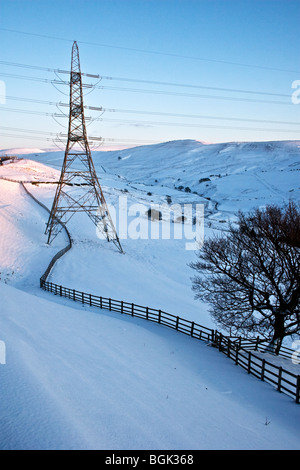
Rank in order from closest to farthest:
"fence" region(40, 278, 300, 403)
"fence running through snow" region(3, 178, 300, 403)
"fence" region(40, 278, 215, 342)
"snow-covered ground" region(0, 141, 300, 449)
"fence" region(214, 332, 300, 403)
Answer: "snow-covered ground" region(0, 141, 300, 449), "fence" region(214, 332, 300, 403), "fence running through snow" region(3, 178, 300, 403), "fence" region(40, 278, 300, 403), "fence" region(40, 278, 215, 342)

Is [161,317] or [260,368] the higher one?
[260,368]

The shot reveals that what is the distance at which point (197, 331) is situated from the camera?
20266 mm

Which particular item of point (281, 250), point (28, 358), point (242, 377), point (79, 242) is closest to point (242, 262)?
point (281, 250)

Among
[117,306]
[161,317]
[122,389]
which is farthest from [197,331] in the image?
[122,389]

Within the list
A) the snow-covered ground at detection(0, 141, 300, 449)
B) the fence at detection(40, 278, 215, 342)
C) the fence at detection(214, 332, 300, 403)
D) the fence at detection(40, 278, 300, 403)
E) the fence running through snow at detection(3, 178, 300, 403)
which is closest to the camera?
the snow-covered ground at detection(0, 141, 300, 449)

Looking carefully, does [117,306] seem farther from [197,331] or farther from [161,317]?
[197,331]

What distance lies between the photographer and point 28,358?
26.2ft

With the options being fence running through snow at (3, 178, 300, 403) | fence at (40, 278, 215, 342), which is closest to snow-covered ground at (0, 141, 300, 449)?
fence running through snow at (3, 178, 300, 403)

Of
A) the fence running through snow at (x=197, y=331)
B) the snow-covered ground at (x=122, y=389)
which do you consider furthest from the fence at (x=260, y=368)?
the snow-covered ground at (x=122, y=389)

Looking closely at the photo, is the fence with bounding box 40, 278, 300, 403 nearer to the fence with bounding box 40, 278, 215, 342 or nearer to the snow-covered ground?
the fence with bounding box 40, 278, 215, 342

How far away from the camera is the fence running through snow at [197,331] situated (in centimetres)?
1211

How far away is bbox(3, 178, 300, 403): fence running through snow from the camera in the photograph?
12.1m

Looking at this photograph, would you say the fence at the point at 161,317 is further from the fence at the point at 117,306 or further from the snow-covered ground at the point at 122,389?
the snow-covered ground at the point at 122,389
